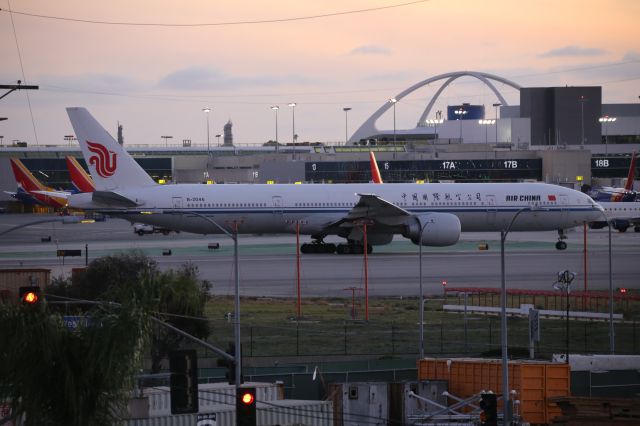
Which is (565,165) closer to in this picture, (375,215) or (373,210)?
(375,215)

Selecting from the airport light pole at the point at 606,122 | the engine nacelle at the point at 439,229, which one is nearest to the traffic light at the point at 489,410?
the engine nacelle at the point at 439,229

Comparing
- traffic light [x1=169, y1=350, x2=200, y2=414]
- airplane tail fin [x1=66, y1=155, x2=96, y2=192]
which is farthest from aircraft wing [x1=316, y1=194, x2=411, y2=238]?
traffic light [x1=169, y1=350, x2=200, y2=414]

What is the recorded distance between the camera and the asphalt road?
144ft

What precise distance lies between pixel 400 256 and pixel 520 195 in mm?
7049

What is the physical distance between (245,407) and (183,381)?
1.19 metres

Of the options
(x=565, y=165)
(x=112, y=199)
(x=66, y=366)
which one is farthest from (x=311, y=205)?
(x=565, y=165)

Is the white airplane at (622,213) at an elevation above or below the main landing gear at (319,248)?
above

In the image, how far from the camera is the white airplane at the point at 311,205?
175 feet

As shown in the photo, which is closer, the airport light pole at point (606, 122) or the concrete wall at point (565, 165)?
the concrete wall at point (565, 165)

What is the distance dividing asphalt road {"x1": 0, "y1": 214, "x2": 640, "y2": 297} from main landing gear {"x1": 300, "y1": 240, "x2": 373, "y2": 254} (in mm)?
560

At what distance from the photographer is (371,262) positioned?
5200 cm

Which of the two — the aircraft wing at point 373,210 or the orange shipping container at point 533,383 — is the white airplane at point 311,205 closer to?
the aircraft wing at point 373,210

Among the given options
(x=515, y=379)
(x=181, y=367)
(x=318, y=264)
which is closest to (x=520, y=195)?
(x=318, y=264)

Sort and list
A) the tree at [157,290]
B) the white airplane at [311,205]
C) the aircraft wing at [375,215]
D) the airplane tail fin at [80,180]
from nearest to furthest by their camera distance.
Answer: the tree at [157,290]
the aircraft wing at [375,215]
the white airplane at [311,205]
the airplane tail fin at [80,180]
